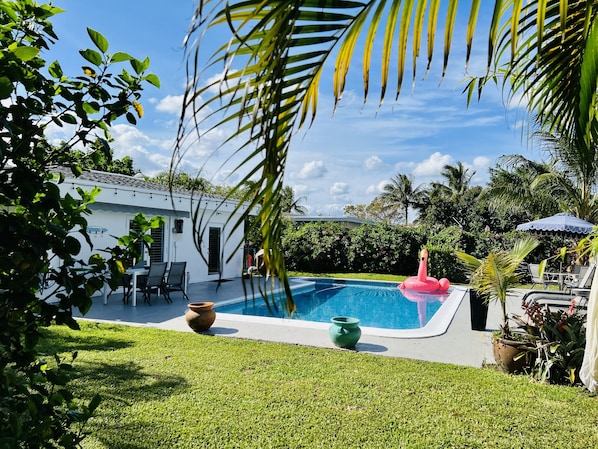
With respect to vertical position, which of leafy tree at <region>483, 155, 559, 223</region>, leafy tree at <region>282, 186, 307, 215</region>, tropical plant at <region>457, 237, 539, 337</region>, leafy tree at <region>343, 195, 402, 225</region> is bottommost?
tropical plant at <region>457, 237, 539, 337</region>

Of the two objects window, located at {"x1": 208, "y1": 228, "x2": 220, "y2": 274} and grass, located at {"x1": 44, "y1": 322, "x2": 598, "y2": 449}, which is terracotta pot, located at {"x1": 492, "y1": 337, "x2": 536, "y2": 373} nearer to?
grass, located at {"x1": 44, "y1": 322, "x2": 598, "y2": 449}

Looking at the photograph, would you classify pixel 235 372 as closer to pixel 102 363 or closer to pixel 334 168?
pixel 102 363

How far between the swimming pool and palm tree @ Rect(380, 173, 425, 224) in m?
31.4

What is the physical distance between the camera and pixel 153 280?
1346 centimetres

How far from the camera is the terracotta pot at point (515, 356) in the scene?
22.4 feet

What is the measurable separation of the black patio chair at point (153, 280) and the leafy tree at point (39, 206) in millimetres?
11308

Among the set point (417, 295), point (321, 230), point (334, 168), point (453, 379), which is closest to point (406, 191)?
point (321, 230)

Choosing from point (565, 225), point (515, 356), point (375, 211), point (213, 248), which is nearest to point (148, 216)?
point (213, 248)

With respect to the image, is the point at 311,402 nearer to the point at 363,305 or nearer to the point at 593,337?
the point at 593,337

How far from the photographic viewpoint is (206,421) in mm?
4895

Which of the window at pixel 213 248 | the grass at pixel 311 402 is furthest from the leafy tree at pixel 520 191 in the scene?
the grass at pixel 311 402

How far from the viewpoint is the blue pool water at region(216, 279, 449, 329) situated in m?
13.9

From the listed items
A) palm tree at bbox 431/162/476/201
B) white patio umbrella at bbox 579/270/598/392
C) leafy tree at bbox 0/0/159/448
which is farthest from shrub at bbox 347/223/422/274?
leafy tree at bbox 0/0/159/448

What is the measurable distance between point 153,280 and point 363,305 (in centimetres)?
770
